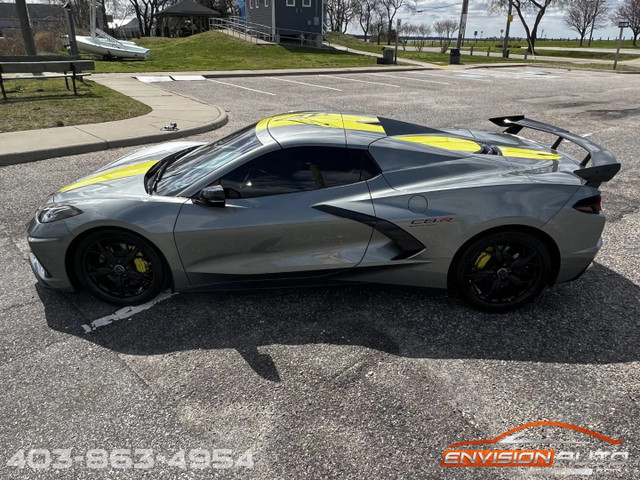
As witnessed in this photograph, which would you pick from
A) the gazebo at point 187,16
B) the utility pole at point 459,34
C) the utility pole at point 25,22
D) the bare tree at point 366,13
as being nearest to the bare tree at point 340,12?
the bare tree at point 366,13

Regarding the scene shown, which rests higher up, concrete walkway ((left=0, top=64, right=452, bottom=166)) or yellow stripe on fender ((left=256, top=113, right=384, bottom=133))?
yellow stripe on fender ((left=256, top=113, right=384, bottom=133))

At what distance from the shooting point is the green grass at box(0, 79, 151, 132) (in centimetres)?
973

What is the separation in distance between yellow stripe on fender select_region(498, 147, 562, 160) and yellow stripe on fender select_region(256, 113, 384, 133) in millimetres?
1069

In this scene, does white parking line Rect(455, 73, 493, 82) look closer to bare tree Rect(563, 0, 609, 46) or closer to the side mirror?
the side mirror

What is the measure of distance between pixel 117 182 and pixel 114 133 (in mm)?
5863

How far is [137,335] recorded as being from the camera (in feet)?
11.1

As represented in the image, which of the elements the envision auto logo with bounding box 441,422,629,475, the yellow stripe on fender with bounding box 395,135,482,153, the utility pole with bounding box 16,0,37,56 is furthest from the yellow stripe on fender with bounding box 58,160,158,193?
the utility pole with bounding box 16,0,37,56

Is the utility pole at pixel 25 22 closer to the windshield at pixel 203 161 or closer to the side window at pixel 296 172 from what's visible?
the windshield at pixel 203 161

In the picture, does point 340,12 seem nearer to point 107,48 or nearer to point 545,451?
point 107,48

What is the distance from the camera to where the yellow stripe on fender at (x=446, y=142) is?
12.3ft

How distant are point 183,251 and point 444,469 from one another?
2.20 meters

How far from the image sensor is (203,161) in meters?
3.84

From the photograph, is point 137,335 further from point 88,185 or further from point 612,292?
point 612,292

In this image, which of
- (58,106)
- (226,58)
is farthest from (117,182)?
(226,58)
